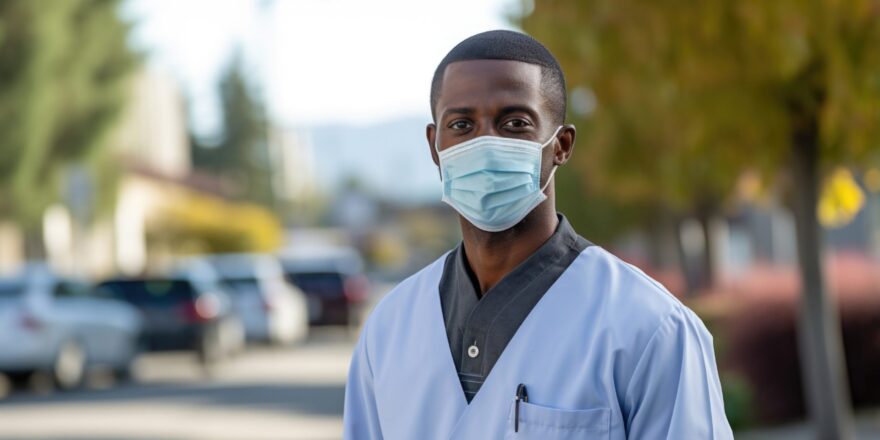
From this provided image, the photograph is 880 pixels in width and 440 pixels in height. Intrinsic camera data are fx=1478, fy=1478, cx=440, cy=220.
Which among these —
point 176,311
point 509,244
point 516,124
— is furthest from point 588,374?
point 176,311

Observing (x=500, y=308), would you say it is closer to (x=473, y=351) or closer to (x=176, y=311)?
(x=473, y=351)

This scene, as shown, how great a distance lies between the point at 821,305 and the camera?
32.3 feet

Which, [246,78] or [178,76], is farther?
[246,78]

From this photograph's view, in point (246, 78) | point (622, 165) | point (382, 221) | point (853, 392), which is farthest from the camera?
point (382, 221)

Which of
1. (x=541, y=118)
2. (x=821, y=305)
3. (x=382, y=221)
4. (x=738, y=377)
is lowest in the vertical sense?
(x=382, y=221)

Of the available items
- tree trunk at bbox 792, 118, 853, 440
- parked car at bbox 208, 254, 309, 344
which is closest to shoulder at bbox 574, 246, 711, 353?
tree trunk at bbox 792, 118, 853, 440

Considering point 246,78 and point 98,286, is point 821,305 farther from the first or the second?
point 246,78

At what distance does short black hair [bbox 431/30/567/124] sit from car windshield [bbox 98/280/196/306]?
63.5 ft

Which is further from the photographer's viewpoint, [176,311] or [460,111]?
[176,311]

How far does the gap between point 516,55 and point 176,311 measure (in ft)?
63.8

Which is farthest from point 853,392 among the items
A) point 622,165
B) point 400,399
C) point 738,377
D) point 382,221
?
point 382,221

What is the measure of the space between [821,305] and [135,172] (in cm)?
4353

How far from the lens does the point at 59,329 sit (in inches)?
728

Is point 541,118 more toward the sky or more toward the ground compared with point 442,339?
more toward the sky
